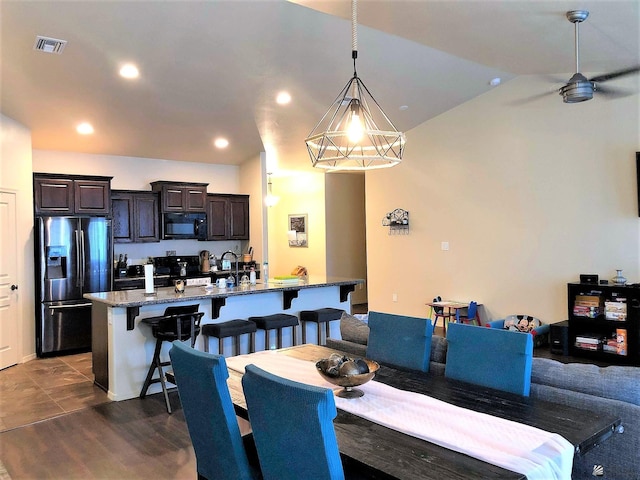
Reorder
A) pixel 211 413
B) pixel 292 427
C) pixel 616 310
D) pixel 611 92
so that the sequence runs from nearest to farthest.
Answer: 1. pixel 292 427
2. pixel 211 413
3. pixel 616 310
4. pixel 611 92

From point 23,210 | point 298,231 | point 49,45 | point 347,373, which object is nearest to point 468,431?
point 347,373

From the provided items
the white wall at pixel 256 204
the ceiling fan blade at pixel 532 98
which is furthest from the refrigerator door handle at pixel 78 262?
the ceiling fan blade at pixel 532 98

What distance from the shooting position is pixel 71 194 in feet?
20.6

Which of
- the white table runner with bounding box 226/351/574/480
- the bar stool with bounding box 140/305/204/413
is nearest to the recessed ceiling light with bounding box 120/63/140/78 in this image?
the bar stool with bounding box 140/305/204/413

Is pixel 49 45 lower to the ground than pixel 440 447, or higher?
higher

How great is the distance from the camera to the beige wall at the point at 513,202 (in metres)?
5.58

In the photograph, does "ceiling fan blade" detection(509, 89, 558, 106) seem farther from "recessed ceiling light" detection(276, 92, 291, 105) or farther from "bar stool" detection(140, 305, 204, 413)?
"bar stool" detection(140, 305, 204, 413)

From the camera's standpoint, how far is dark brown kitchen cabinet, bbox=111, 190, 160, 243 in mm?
6934

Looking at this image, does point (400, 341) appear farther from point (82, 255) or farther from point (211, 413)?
point (82, 255)

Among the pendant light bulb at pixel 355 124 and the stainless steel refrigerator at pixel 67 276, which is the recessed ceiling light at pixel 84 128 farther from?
the pendant light bulb at pixel 355 124

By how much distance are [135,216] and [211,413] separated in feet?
18.4

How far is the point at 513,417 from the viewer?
196cm

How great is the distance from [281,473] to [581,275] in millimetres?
5000

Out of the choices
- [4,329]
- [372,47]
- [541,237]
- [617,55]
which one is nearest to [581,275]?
[541,237]
